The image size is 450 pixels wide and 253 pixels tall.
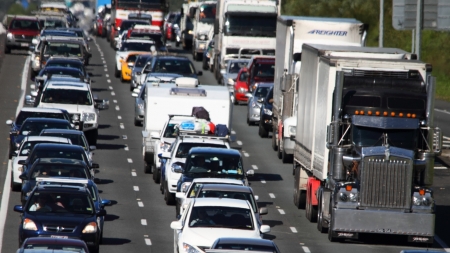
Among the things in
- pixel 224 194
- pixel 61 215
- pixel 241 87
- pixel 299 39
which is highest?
pixel 299 39

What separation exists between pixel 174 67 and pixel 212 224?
87.9 ft

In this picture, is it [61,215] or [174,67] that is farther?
[174,67]

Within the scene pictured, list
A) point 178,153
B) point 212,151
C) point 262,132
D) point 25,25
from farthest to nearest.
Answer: point 25,25 < point 262,132 < point 178,153 < point 212,151

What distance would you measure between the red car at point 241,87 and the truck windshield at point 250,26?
591cm

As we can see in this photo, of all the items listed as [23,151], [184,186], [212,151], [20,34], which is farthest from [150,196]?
[20,34]

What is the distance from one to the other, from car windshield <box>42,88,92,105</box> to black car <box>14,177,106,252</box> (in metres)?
15.8

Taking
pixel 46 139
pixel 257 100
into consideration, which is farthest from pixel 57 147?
pixel 257 100

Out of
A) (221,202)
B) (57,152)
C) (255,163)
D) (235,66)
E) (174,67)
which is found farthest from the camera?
(235,66)

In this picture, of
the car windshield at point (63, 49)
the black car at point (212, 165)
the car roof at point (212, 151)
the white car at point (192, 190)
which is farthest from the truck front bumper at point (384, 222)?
the car windshield at point (63, 49)

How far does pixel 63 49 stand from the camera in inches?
2174

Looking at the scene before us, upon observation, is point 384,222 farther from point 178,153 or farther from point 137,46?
point 137,46

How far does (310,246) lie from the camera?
2500 cm

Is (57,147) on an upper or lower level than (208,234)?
upper

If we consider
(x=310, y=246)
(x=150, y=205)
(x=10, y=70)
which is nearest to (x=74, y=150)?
(x=150, y=205)
